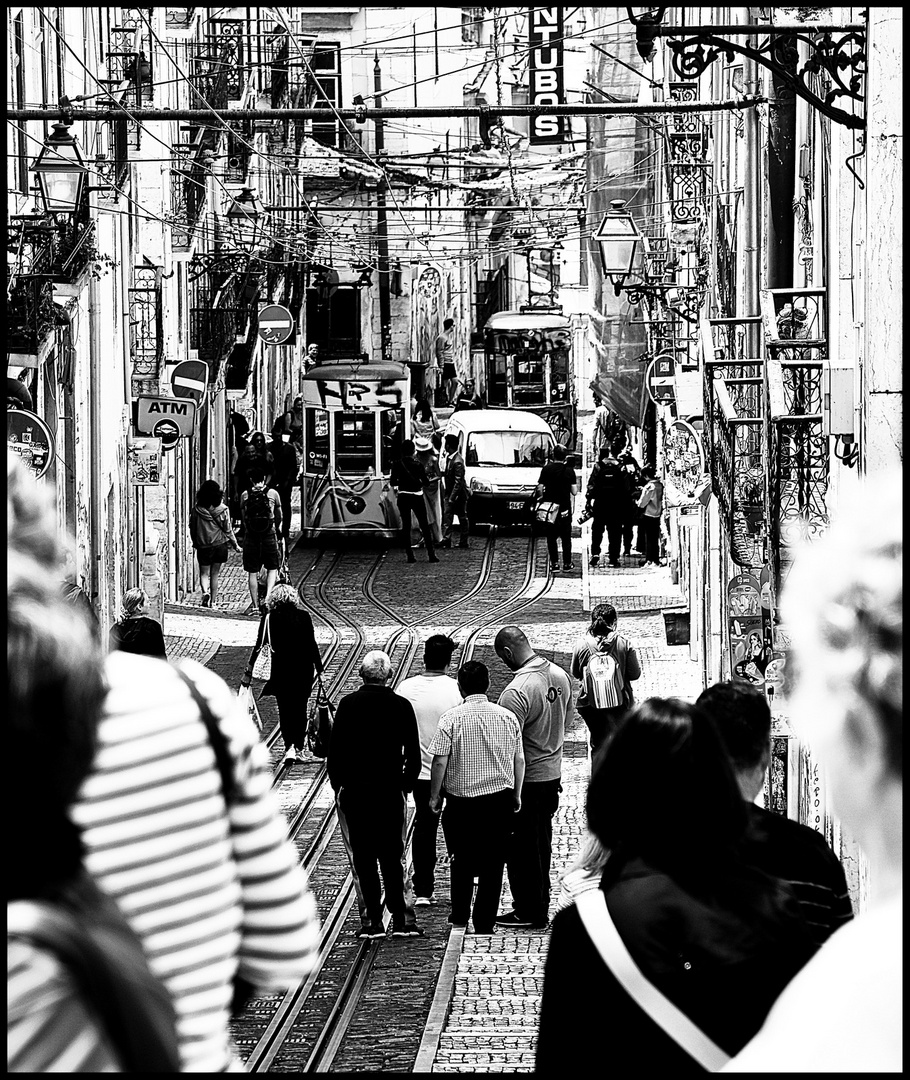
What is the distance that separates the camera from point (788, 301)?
36.6 feet

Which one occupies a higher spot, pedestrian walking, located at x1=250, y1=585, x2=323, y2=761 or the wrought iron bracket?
the wrought iron bracket

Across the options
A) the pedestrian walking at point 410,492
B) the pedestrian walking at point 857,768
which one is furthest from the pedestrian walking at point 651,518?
the pedestrian walking at point 857,768

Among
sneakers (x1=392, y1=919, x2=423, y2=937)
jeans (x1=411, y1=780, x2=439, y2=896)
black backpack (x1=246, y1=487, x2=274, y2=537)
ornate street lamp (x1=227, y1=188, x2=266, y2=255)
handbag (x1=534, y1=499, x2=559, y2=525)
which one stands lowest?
sneakers (x1=392, y1=919, x2=423, y2=937)

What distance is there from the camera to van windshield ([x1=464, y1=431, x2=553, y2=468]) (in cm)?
3781

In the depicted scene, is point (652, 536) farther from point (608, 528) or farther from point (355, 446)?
point (355, 446)

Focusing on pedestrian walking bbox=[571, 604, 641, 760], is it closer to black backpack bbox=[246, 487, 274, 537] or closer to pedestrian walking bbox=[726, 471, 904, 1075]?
pedestrian walking bbox=[726, 471, 904, 1075]

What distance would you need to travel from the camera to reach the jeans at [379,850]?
1101cm

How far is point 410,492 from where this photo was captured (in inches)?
1268

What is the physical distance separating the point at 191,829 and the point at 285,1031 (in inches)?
304

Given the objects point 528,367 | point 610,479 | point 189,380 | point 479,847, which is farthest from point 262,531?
point 528,367

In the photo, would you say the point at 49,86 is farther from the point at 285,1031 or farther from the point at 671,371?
the point at 285,1031

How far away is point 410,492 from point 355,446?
355cm

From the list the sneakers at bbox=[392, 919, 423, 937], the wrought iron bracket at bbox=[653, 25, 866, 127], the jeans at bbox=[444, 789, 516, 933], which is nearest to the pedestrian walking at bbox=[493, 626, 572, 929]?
the jeans at bbox=[444, 789, 516, 933]

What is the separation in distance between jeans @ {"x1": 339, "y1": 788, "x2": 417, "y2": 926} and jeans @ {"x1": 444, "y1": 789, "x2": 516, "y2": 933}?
29 cm
